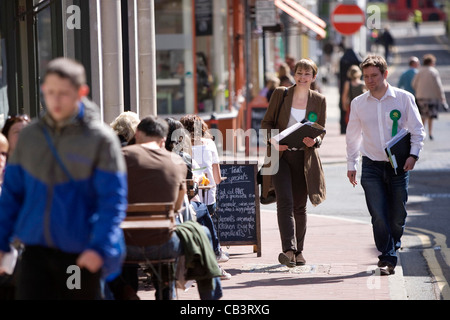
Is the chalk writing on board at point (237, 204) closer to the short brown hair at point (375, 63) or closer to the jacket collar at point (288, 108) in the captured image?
the jacket collar at point (288, 108)

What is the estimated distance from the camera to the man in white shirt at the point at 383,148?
877 cm

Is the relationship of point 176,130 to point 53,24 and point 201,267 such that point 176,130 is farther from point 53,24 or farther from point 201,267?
point 53,24

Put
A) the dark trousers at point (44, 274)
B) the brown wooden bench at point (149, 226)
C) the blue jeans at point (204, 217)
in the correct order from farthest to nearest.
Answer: the blue jeans at point (204, 217) → the brown wooden bench at point (149, 226) → the dark trousers at point (44, 274)

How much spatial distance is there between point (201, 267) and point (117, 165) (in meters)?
1.76

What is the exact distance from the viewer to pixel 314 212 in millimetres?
13344

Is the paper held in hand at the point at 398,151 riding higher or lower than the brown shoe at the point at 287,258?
higher

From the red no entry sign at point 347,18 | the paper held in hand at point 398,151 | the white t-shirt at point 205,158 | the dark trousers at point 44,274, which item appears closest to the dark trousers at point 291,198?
the white t-shirt at point 205,158

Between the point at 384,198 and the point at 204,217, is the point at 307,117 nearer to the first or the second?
the point at 384,198

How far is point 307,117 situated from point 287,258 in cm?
129

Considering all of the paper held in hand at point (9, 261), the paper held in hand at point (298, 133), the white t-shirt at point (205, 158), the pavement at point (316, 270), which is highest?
the paper held in hand at point (298, 133)

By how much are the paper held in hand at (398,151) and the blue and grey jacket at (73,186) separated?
13.6 feet

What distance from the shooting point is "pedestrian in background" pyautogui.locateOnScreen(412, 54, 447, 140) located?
22.8 meters

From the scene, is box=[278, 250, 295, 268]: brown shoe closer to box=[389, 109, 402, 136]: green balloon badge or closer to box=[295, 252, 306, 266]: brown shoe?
box=[295, 252, 306, 266]: brown shoe
